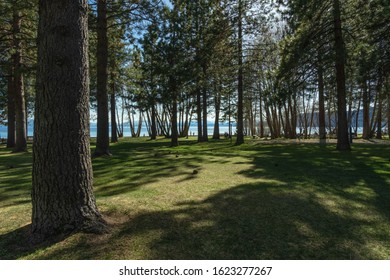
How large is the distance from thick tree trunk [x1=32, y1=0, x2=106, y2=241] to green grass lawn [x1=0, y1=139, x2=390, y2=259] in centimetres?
32

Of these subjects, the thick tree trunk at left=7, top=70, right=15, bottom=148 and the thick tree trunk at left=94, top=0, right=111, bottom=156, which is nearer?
the thick tree trunk at left=94, top=0, right=111, bottom=156

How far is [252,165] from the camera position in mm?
9172

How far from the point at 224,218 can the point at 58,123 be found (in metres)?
2.58

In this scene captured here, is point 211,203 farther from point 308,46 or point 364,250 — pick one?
point 308,46

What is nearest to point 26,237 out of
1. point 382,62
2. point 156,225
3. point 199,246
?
point 156,225

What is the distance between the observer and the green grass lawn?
3.14m

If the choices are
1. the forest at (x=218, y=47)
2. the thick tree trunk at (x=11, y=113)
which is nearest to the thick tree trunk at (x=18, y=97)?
the forest at (x=218, y=47)

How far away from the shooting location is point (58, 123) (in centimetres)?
334

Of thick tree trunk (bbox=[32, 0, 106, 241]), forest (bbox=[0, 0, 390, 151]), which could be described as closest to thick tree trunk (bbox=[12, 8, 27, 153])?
forest (bbox=[0, 0, 390, 151])

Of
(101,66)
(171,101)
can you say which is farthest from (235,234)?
(171,101)

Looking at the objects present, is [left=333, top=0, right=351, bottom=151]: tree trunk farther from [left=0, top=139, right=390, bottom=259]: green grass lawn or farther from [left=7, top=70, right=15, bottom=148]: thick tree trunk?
[left=7, top=70, right=15, bottom=148]: thick tree trunk

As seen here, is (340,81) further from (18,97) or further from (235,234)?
(18,97)

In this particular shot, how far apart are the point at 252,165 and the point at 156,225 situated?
585 cm

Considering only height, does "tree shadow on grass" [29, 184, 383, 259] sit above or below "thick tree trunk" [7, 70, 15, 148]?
below
